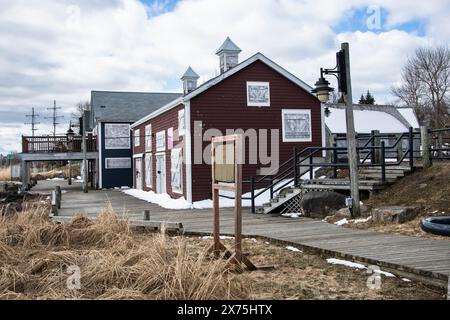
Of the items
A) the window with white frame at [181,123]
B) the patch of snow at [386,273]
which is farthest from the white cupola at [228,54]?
the patch of snow at [386,273]

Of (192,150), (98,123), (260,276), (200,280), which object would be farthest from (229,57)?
(200,280)

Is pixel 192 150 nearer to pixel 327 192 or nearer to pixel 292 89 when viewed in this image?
pixel 292 89

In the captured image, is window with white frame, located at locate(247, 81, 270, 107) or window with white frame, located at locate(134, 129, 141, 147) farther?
window with white frame, located at locate(134, 129, 141, 147)

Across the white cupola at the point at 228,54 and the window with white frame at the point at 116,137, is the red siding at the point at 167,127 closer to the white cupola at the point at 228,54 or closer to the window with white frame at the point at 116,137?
the white cupola at the point at 228,54

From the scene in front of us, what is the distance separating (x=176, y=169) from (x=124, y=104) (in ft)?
61.7

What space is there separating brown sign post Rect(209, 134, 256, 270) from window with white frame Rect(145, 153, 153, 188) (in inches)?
706

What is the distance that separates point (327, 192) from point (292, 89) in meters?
8.23

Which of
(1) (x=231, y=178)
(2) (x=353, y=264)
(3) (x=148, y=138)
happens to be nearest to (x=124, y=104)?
(3) (x=148, y=138)

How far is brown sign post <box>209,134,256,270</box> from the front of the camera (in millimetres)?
6613

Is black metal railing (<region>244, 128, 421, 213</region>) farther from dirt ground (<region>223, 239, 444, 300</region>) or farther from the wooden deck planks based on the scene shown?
dirt ground (<region>223, 239, 444, 300</region>)

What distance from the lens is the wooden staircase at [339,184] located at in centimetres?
1238

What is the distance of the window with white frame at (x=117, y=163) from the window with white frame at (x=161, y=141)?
11.6 meters

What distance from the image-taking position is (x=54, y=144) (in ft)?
110

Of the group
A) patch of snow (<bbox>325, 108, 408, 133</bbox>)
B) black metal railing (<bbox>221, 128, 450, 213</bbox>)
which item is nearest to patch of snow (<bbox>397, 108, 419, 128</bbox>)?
patch of snow (<bbox>325, 108, 408, 133</bbox>)
